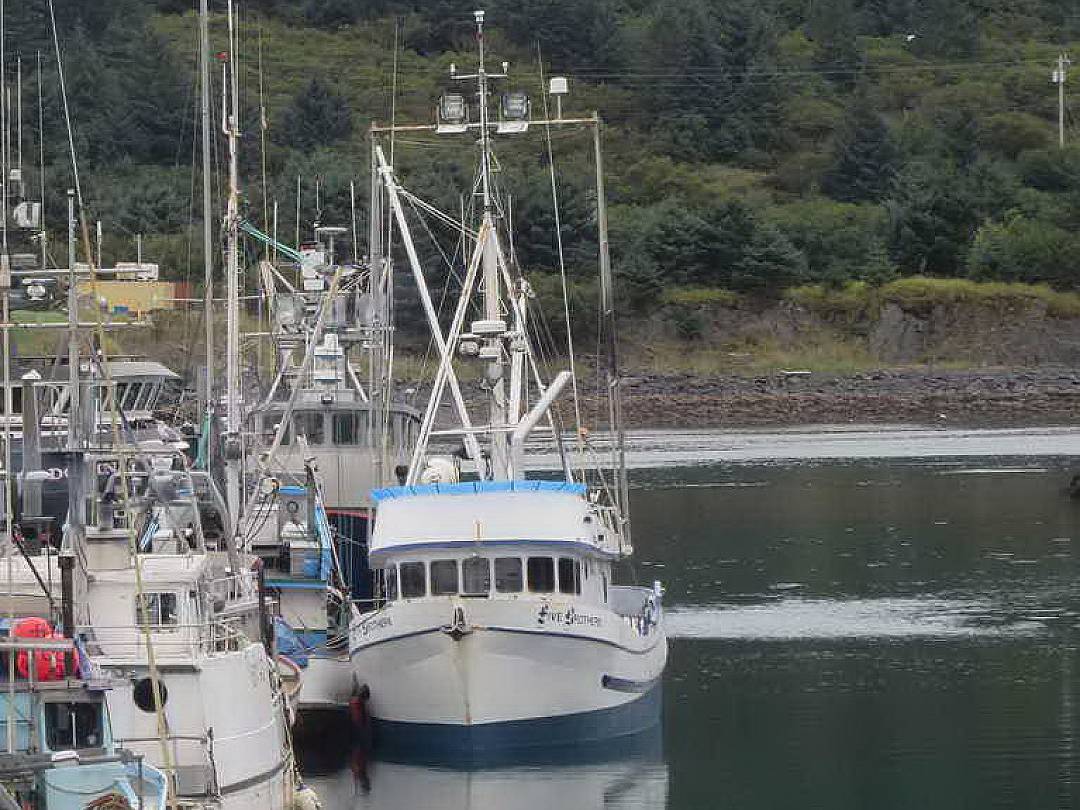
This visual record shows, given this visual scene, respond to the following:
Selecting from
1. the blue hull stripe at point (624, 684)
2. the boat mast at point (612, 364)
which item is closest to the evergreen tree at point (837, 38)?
the boat mast at point (612, 364)

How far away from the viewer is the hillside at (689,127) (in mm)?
129500

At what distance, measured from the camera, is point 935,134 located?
507 feet

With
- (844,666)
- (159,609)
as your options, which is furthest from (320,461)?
(159,609)

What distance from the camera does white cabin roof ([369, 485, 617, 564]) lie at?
33281 mm

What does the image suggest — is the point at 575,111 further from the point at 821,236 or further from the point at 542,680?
the point at 542,680

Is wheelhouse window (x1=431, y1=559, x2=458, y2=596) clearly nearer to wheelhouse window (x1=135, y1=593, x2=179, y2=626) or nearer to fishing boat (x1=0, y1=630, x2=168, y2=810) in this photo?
wheelhouse window (x1=135, y1=593, x2=179, y2=626)

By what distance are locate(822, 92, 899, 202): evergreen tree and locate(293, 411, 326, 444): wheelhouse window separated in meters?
107

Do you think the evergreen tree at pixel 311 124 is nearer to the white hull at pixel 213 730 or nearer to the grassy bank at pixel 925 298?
the grassy bank at pixel 925 298

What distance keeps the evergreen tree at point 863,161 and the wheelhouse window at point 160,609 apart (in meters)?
126

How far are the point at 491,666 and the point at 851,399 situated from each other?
90.9m

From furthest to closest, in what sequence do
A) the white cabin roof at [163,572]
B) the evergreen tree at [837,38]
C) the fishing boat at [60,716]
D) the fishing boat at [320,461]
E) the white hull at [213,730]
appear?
1. the evergreen tree at [837,38]
2. the fishing boat at [320,461]
3. the white cabin roof at [163,572]
4. the white hull at [213,730]
5. the fishing boat at [60,716]

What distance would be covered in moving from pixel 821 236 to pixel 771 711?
97.3 meters

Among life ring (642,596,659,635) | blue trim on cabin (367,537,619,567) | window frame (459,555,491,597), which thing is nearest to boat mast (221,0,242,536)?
blue trim on cabin (367,537,619,567)

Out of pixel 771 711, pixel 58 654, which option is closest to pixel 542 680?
pixel 771 711
